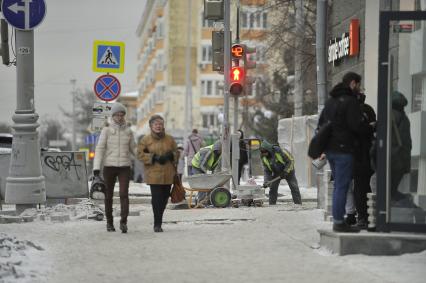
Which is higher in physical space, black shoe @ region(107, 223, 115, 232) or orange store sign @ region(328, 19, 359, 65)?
orange store sign @ region(328, 19, 359, 65)

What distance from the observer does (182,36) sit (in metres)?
79.5

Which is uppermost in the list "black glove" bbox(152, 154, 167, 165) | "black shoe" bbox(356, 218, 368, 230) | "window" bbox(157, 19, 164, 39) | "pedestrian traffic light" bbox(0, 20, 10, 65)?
"window" bbox(157, 19, 164, 39)

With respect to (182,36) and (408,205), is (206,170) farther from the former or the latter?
(182,36)

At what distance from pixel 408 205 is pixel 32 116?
6.82m

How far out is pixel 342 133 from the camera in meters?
10.4

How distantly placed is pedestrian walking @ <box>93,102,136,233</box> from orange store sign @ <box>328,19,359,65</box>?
4893mm

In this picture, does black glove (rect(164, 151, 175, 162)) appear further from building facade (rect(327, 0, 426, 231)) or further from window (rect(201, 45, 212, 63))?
window (rect(201, 45, 212, 63))

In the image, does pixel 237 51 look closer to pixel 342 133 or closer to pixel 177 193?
pixel 177 193

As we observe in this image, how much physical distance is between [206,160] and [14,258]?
9858 mm

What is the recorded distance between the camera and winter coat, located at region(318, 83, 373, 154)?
10.3m

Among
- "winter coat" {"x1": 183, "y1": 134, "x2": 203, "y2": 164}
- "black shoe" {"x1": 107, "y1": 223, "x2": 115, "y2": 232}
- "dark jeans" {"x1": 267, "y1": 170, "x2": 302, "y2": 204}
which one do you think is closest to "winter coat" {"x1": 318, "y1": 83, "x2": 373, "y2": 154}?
"black shoe" {"x1": 107, "y1": 223, "x2": 115, "y2": 232}

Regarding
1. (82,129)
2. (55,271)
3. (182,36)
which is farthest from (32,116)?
(82,129)

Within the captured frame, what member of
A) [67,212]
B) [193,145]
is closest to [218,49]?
[67,212]

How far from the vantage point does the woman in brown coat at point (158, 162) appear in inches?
511
